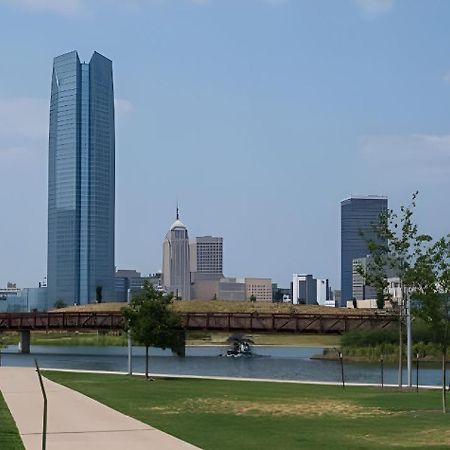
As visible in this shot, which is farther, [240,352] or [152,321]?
[240,352]

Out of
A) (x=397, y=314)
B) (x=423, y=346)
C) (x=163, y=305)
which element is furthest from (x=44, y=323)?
(x=397, y=314)

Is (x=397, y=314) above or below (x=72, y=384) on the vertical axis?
above

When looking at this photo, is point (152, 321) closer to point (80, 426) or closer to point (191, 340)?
point (80, 426)

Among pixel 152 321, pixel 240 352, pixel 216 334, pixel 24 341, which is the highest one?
pixel 152 321

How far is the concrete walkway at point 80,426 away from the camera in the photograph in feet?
60.6

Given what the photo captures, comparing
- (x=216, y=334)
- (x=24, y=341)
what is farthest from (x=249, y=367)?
(x=216, y=334)

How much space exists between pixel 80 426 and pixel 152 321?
22.9 metres

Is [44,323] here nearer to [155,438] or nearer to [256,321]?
[256,321]

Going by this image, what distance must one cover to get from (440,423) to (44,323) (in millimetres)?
89072

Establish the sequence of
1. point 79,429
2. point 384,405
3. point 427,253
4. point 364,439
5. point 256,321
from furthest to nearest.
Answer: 1. point 256,321
2. point 427,253
3. point 384,405
4. point 79,429
5. point 364,439

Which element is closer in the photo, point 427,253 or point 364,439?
point 364,439

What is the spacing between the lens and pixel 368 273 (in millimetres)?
37219

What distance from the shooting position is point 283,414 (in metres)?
24.9

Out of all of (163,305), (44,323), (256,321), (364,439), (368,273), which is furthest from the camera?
(44,323)
